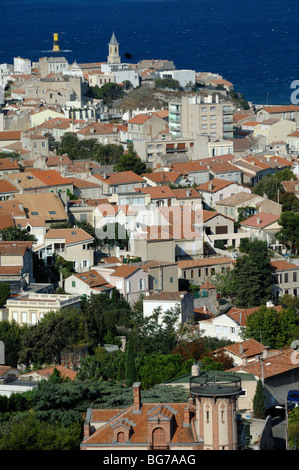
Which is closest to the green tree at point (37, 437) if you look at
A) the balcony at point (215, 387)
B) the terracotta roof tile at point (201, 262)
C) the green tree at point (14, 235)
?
the balcony at point (215, 387)

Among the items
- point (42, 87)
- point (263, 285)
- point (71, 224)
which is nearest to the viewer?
point (263, 285)

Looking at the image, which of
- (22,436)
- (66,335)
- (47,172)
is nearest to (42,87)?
(47,172)

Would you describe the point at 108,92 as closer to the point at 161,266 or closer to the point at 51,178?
the point at 51,178

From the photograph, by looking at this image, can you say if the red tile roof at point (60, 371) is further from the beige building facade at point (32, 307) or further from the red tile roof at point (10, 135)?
the red tile roof at point (10, 135)

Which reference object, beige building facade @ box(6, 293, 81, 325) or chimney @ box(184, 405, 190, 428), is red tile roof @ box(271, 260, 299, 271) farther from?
chimney @ box(184, 405, 190, 428)

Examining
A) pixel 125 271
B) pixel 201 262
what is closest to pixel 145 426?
pixel 125 271
